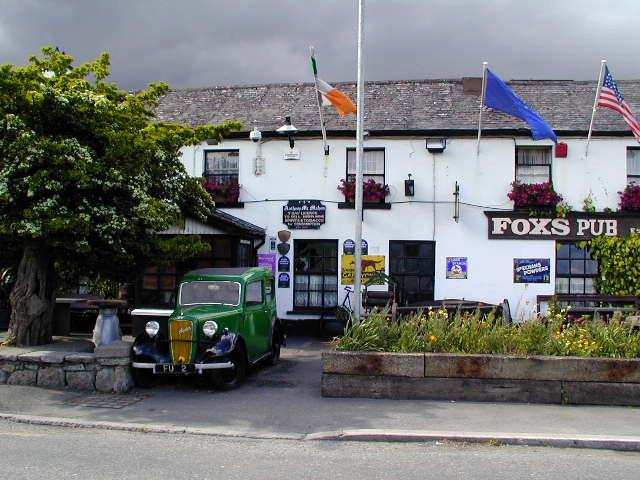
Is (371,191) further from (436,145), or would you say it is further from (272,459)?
(272,459)

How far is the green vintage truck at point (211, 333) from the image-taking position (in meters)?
9.92

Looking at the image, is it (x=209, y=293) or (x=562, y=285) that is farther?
(x=562, y=285)

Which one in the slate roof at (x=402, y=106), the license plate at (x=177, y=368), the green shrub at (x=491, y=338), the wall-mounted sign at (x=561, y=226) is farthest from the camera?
the slate roof at (x=402, y=106)

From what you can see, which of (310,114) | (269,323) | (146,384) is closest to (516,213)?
(310,114)

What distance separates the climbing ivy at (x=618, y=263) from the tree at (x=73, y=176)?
1024 cm

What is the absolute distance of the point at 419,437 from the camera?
750 centimetres

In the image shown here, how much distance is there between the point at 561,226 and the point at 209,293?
972 cm

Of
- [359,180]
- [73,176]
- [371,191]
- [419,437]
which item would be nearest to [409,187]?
[371,191]

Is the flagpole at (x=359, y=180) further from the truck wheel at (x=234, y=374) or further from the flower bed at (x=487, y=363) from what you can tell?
the truck wheel at (x=234, y=374)

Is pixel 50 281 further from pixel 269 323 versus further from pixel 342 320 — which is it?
pixel 342 320

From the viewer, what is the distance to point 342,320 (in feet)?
54.0

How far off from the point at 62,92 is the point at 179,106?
384 inches

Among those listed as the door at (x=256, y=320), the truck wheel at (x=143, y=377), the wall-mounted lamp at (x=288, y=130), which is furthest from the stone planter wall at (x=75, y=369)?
the wall-mounted lamp at (x=288, y=130)

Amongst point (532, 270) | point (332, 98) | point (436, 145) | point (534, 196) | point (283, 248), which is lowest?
point (532, 270)
